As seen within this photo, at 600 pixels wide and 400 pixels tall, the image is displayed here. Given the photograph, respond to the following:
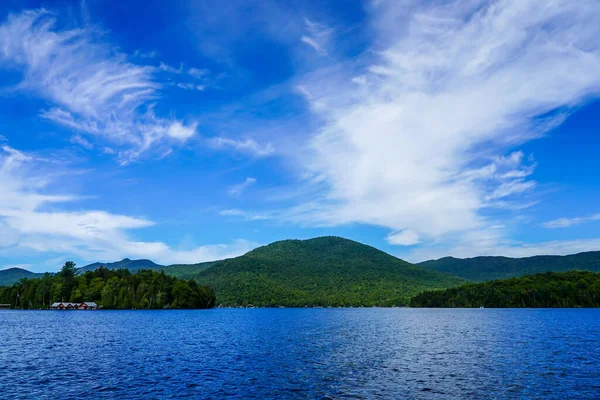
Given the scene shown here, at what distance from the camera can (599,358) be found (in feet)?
202

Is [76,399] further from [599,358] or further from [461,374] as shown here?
[599,358]

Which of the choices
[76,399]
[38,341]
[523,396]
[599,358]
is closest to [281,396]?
[76,399]

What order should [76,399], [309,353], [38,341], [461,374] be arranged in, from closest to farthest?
[76,399] < [461,374] < [309,353] < [38,341]

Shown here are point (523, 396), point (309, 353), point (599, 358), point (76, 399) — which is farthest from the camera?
point (309, 353)

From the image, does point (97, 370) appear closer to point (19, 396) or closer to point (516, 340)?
point (19, 396)

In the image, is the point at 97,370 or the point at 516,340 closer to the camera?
the point at 97,370

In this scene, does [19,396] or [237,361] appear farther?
[237,361]

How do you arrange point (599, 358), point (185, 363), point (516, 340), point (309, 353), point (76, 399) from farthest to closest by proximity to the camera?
point (516, 340) < point (309, 353) < point (599, 358) < point (185, 363) < point (76, 399)

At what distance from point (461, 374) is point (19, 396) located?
1835 inches

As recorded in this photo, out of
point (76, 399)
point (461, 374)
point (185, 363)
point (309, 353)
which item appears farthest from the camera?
point (309, 353)

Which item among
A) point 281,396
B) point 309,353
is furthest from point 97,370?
point 309,353

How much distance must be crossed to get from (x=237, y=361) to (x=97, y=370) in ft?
61.7

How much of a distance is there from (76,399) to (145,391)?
240 inches

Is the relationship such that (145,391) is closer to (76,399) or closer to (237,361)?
(76,399)
